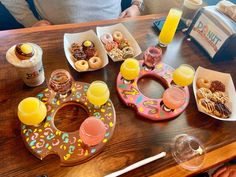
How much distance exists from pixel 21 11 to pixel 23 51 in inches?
28.3

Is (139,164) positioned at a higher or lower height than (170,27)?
lower

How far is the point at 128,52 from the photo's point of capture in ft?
3.50

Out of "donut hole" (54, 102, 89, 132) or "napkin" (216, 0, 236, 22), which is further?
"napkin" (216, 0, 236, 22)

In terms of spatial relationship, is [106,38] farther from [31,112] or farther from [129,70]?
[31,112]

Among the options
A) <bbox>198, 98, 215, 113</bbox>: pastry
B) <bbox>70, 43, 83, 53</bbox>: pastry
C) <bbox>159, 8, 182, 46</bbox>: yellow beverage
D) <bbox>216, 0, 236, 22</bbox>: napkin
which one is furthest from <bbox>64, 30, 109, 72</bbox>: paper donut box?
<bbox>216, 0, 236, 22</bbox>: napkin

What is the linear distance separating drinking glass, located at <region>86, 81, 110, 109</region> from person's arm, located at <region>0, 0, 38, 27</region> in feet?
2.77

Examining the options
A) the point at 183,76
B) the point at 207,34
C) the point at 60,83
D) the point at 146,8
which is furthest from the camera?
the point at 146,8

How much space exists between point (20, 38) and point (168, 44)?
0.78 meters

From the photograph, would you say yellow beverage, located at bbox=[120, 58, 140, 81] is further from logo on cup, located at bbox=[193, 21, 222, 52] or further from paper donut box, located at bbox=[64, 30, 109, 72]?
logo on cup, located at bbox=[193, 21, 222, 52]

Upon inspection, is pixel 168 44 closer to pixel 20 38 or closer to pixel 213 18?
pixel 213 18

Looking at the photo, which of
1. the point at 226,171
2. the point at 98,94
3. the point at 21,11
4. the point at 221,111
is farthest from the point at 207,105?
the point at 21,11

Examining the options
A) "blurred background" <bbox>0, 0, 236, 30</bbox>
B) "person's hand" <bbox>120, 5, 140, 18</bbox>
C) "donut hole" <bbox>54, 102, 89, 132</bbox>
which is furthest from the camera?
"person's hand" <bbox>120, 5, 140, 18</bbox>

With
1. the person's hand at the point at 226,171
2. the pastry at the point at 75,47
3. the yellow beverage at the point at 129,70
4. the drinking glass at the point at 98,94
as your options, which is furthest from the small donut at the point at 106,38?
the person's hand at the point at 226,171

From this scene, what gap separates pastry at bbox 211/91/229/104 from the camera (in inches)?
37.2
